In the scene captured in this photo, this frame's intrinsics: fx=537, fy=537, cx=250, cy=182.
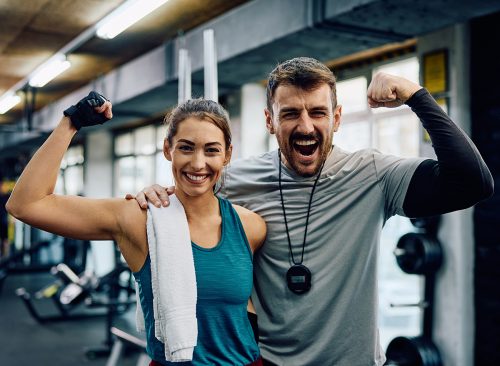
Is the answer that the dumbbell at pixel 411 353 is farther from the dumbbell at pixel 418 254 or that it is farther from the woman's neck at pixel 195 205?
the woman's neck at pixel 195 205

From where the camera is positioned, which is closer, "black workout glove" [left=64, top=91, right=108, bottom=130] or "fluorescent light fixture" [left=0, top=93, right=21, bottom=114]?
"black workout glove" [left=64, top=91, right=108, bottom=130]

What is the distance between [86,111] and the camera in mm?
1368

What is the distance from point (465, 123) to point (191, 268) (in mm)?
2708

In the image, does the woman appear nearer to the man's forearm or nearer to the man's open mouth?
the man's open mouth

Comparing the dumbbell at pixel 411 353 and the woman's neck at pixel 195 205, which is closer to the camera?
the woman's neck at pixel 195 205

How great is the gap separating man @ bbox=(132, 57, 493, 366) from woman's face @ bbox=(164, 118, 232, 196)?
9cm

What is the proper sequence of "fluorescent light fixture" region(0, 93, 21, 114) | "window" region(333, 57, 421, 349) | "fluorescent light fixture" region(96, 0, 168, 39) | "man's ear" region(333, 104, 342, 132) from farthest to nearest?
"fluorescent light fixture" region(0, 93, 21, 114) < "window" region(333, 57, 421, 349) < "fluorescent light fixture" region(96, 0, 168, 39) < "man's ear" region(333, 104, 342, 132)

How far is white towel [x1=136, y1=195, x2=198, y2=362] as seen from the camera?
125 centimetres

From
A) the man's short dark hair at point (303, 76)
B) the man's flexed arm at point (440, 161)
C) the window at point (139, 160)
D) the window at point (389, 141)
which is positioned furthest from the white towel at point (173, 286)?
the window at point (139, 160)

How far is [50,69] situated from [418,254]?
13.9ft

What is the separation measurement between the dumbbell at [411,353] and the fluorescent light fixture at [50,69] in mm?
3973

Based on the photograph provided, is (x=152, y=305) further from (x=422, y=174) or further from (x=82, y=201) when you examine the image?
(x=422, y=174)

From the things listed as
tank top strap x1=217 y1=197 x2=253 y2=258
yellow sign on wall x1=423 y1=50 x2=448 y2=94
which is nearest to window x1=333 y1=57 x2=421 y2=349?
yellow sign on wall x1=423 y1=50 x2=448 y2=94

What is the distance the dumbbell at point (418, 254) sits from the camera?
135 inches
